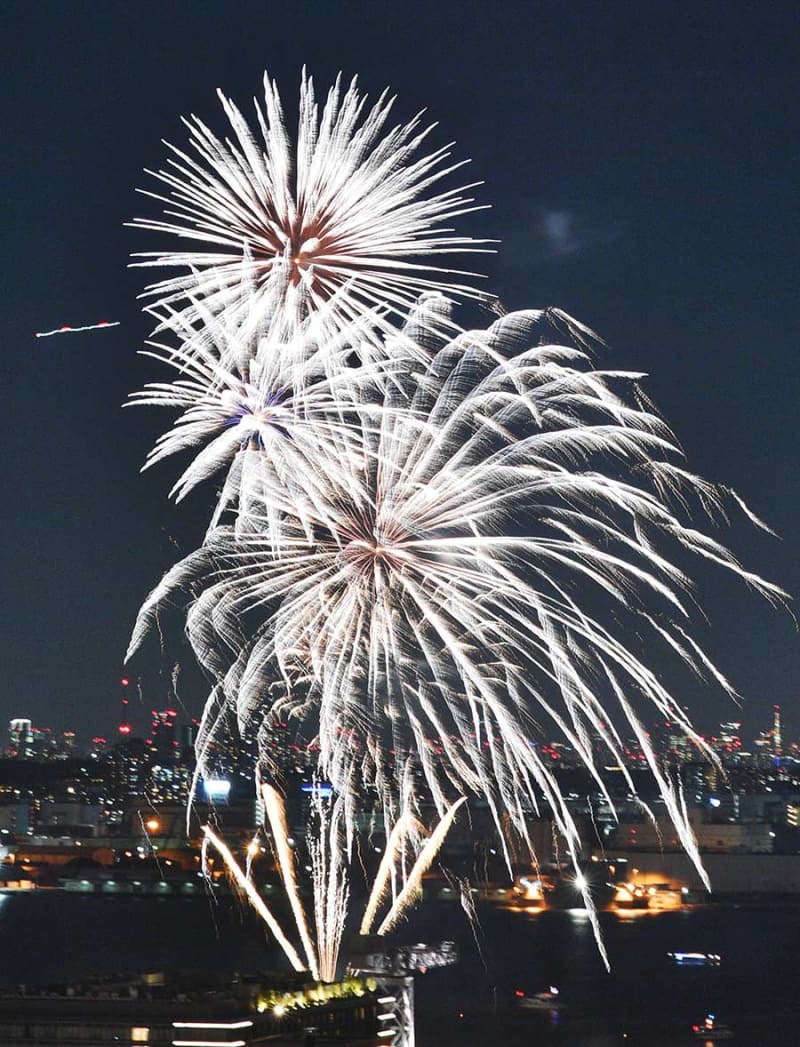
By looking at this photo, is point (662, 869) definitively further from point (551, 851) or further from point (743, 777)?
point (743, 777)

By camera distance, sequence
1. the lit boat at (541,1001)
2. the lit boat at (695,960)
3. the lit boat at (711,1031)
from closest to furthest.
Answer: the lit boat at (711,1031), the lit boat at (541,1001), the lit boat at (695,960)

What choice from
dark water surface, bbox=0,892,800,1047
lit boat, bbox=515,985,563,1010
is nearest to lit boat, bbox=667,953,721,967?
dark water surface, bbox=0,892,800,1047

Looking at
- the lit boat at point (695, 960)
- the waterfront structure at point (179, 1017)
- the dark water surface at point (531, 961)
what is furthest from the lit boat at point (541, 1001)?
the waterfront structure at point (179, 1017)

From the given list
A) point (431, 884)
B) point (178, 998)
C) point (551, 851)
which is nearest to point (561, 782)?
point (551, 851)

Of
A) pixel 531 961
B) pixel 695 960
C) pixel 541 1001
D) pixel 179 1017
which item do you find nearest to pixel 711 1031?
pixel 541 1001

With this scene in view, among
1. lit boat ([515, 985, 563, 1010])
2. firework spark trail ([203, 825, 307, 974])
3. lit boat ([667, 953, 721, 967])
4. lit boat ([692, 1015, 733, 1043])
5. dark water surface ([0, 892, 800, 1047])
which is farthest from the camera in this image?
lit boat ([667, 953, 721, 967])

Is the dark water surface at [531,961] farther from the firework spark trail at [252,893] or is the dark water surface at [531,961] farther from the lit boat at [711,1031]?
the firework spark trail at [252,893]

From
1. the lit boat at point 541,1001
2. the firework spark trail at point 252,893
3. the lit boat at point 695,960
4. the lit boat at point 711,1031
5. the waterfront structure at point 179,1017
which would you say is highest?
the lit boat at point 695,960

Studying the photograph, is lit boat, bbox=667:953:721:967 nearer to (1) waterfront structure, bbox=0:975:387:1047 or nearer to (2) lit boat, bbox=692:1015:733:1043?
(2) lit boat, bbox=692:1015:733:1043
